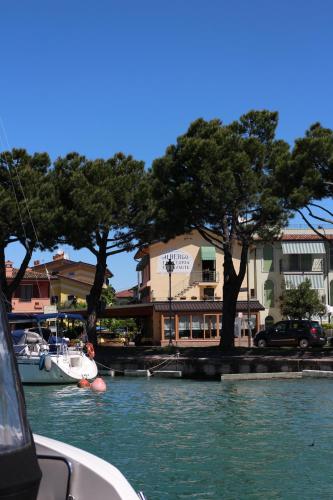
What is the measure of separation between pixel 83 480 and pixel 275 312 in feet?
200

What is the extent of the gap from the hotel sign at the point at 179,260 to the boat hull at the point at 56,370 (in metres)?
33.4

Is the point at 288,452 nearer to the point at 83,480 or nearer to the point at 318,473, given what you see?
the point at 318,473

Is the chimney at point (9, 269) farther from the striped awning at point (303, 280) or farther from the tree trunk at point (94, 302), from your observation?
the tree trunk at point (94, 302)

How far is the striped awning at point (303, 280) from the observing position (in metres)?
63.7

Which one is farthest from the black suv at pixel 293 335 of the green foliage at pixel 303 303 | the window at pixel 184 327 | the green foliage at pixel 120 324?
the green foliage at pixel 120 324

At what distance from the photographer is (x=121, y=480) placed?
4.02m

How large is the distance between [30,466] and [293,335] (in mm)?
41659

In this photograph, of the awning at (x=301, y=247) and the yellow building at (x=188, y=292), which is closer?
the yellow building at (x=188, y=292)

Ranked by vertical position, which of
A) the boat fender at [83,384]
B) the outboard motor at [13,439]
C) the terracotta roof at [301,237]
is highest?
the terracotta roof at [301,237]

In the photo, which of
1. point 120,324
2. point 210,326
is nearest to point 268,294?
point 210,326

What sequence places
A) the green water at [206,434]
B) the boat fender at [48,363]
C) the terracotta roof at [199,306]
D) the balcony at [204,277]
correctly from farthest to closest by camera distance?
1. the balcony at [204,277]
2. the terracotta roof at [199,306]
3. the boat fender at [48,363]
4. the green water at [206,434]

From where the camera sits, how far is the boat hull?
28.9m

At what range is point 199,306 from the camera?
5866 cm

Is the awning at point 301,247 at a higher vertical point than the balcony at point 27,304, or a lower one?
higher
